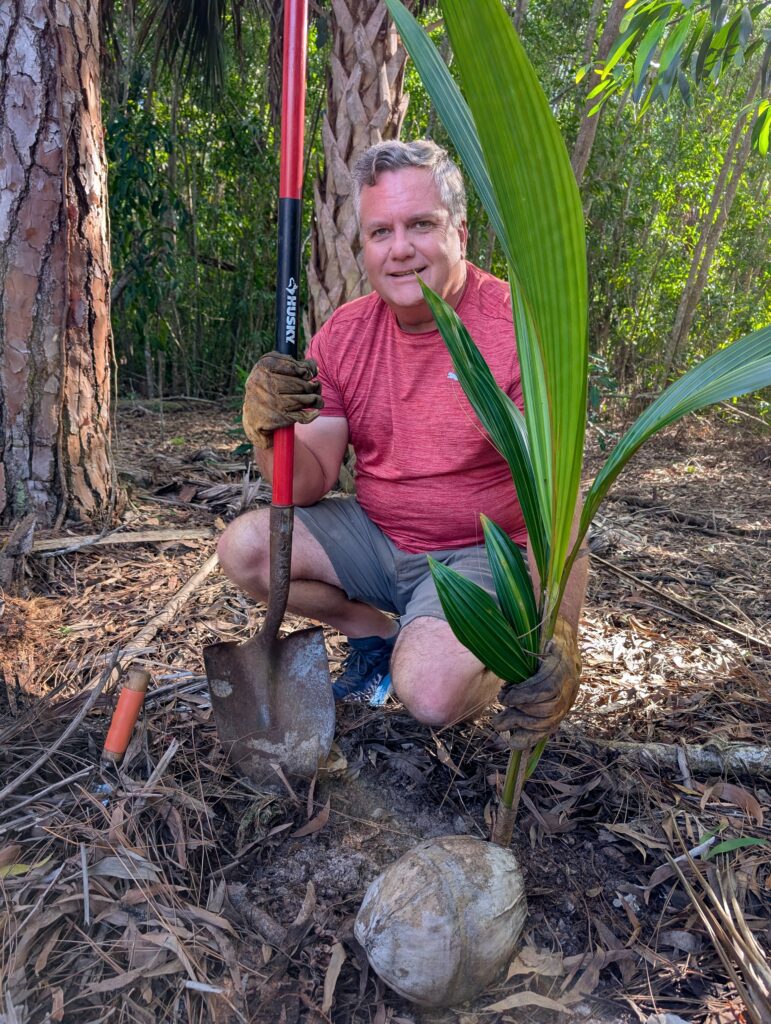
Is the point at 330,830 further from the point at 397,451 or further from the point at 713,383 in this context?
the point at 713,383

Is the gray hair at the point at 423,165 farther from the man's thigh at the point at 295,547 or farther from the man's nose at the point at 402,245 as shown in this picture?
the man's thigh at the point at 295,547

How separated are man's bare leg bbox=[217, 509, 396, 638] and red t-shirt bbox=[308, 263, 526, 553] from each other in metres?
0.19

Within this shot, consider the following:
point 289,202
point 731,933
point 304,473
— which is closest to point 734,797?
point 731,933

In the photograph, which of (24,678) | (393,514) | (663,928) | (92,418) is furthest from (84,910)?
(92,418)

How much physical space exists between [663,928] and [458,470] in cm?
96

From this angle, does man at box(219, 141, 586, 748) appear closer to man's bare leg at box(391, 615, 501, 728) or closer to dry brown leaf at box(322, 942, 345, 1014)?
man's bare leg at box(391, 615, 501, 728)

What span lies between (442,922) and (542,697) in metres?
0.34

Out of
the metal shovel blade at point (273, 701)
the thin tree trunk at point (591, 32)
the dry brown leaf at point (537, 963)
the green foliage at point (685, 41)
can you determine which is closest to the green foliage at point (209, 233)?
the thin tree trunk at point (591, 32)

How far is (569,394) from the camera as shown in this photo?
787 mm

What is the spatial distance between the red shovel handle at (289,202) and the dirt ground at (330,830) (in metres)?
0.59

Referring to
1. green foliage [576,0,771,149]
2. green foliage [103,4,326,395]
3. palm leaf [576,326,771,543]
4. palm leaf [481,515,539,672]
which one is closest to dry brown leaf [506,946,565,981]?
palm leaf [481,515,539,672]

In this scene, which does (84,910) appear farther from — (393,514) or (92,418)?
(92,418)

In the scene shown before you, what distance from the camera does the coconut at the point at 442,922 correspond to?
100 cm

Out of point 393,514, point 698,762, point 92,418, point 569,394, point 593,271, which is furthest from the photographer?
point 593,271
